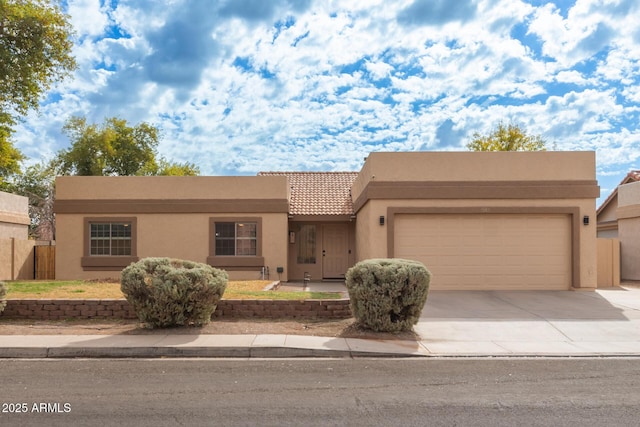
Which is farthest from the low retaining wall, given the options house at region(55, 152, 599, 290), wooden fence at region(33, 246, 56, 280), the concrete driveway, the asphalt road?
wooden fence at region(33, 246, 56, 280)

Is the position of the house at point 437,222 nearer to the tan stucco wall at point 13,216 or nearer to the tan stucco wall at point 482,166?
the tan stucco wall at point 482,166

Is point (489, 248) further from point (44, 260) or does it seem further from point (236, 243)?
point (44, 260)

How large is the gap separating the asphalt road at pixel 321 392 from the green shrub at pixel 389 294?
1597 mm

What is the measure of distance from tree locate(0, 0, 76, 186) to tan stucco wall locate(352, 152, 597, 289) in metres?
11.8

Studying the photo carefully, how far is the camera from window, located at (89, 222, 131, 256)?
19.0 m

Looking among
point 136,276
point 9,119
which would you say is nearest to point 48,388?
point 136,276

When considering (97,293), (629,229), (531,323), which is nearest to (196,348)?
(97,293)

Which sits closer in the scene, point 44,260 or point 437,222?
point 437,222

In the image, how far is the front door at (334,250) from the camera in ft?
67.2

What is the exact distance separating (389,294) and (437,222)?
6303mm

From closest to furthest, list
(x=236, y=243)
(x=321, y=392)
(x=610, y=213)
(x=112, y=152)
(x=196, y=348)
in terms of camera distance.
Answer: (x=321, y=392) → (x=196, y=348) → (x=236, y=243) → (x=610, y=213) → (x=112, y=152)

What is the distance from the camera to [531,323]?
36.2ft

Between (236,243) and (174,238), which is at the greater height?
(174,238)

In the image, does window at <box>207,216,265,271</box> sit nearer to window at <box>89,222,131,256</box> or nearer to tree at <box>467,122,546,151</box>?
window at <box>89,222,131,256</box>
